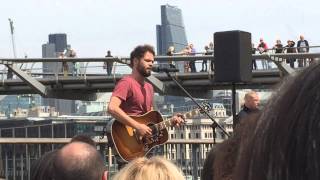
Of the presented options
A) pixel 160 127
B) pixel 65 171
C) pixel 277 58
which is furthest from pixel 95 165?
pixel 277 58

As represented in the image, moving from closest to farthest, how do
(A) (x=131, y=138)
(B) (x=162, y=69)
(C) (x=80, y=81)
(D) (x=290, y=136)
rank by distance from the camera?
(D) (x=290, y=136) < (A) (x=131, y=138) < (B) (x=162, y=69) < (C) (x=80, y=81)

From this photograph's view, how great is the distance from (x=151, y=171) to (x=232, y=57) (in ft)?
14.4

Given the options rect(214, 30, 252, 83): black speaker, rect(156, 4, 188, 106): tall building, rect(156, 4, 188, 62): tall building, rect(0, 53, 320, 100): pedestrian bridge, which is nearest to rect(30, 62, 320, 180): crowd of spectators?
rect(214, 30, 252, 83): black speaker

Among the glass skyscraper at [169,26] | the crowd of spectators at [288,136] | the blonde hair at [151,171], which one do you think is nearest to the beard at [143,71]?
the blonde hair at [151,171]

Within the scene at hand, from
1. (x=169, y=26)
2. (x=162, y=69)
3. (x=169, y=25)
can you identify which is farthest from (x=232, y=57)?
(x=169, y=25)

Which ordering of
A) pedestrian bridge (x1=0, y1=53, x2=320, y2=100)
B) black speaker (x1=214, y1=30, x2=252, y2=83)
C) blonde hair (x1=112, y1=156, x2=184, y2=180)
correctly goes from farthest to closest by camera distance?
pedestrian bridge (x1=0, y1=53, x2=320, y2=100) → black speaker (x1=214, y1=30, x2=252, y2=83) → blonde hair (x1=112, y1=156, x2=184, y2=180)

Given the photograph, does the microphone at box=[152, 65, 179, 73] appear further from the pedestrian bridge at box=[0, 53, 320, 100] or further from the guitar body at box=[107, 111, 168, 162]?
the pedestrian bridge at box=[0, 53, 320, 100]

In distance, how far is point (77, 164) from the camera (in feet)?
7.43

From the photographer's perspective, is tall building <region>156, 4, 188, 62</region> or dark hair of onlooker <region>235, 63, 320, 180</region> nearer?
dark hair of onlooker <region>235, 63, 320, 180</region>

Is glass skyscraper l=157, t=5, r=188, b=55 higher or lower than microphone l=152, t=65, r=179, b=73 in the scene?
higher

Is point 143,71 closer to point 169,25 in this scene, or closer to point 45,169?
point 45,169

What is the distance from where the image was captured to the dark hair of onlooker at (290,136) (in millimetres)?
764

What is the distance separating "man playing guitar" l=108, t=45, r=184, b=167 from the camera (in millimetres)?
5152

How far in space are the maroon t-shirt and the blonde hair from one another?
113 inches
